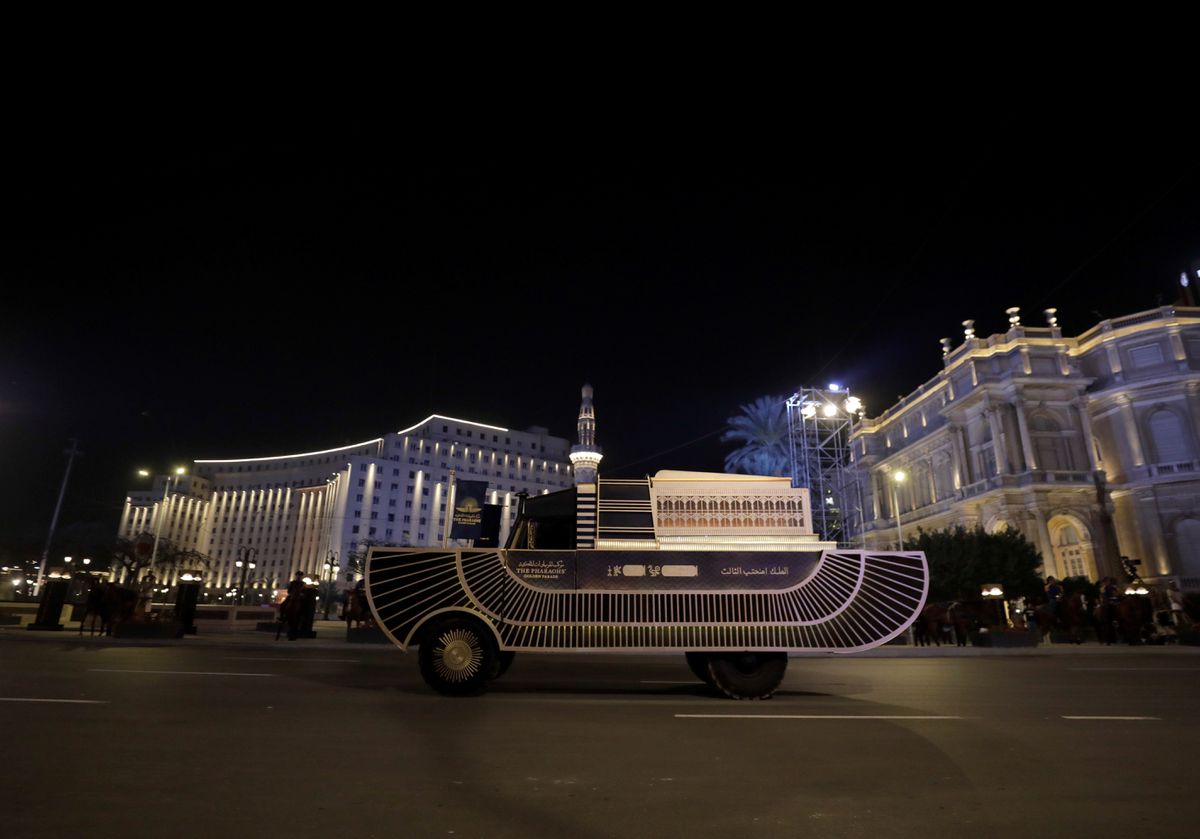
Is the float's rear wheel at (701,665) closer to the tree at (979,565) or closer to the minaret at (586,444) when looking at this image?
the tree at (979,565)

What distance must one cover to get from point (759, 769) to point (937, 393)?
56.5 meters

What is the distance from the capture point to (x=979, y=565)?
29188 millimetres

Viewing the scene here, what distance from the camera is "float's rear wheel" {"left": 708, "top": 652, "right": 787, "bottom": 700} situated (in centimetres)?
861

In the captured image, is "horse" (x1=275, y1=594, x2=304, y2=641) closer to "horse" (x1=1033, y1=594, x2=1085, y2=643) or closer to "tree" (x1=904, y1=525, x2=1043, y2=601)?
"tree" (x1=904, y1=525, x2=1043, y2=601)

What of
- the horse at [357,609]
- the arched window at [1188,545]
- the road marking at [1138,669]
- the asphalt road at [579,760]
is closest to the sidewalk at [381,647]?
the horse at [357,609]

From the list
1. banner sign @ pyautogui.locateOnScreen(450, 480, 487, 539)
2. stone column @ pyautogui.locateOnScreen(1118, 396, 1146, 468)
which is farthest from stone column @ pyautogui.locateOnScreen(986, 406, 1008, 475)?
banner sign @ pyautogui.locateOnScreen(450, 480, 487, 539)

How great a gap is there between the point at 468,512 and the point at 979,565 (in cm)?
2411

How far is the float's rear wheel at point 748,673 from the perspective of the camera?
339 inches

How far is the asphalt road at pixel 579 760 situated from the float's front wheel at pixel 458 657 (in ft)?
1.27

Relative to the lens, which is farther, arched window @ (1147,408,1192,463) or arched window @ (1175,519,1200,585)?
arched window @ (1147,408,1192,463)

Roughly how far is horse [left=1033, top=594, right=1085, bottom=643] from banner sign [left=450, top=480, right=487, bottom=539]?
22746 millimetres

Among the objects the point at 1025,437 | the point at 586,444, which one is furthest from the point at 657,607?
the point at 586,444

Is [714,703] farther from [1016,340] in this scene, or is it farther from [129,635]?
[1016,340]

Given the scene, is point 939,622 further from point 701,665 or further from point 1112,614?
point 701,665
